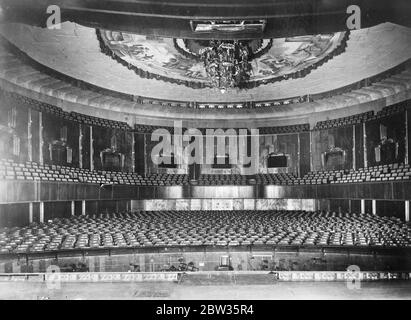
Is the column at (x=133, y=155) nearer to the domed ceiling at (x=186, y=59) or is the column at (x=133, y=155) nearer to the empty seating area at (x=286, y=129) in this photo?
the domed ceiling at (x=186, y=59)

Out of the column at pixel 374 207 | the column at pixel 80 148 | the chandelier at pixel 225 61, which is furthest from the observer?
the column at pixel 80 148

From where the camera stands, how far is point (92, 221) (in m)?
15.4

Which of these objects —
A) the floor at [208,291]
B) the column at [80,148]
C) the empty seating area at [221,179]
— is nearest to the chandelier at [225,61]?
the empty seating area at [221,179]

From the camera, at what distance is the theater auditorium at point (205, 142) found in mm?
7902

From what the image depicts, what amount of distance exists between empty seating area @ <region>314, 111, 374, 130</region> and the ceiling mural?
465 centimetres

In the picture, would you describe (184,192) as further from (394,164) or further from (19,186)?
(394,164)

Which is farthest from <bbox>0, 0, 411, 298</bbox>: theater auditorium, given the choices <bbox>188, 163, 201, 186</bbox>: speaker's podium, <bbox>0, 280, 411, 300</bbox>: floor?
<bbox>0, 280, 411, 300</bbox>: floor

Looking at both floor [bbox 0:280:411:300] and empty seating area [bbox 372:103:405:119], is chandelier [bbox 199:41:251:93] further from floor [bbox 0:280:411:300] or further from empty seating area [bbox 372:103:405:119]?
floor [bbox 0:280:411:300]

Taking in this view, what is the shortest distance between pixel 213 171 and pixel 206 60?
430 inches

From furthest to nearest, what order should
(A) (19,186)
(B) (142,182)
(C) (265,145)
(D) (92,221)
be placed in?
(C) (265,145)
(B) (142,182)
(D) (92,221)
(A) (19,186)

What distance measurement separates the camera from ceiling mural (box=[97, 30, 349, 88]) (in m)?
14.8

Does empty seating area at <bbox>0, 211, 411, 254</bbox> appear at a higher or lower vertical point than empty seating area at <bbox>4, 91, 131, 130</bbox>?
lower

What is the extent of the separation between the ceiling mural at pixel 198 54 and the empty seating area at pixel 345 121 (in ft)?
15.3

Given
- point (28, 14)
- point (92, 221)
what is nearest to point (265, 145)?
point (92, 221)
